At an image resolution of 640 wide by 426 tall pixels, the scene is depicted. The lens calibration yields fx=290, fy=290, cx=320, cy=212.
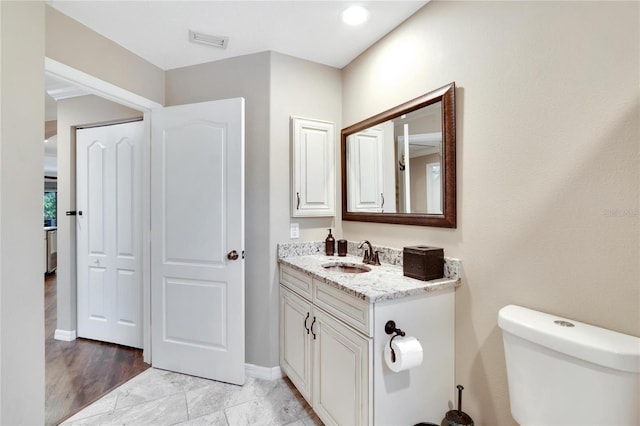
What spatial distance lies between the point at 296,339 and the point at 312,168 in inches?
49.7

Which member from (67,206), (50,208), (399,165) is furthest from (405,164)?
(50,208)

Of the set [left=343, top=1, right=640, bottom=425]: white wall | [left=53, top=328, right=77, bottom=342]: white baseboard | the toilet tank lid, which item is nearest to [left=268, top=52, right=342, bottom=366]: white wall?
[left=343, top=1, right=640, bottom=425]: white wall

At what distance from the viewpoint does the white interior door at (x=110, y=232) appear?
8.61ft

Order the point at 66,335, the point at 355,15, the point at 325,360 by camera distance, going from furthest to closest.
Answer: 1. the point at 66,335
2. the point at 355,15
3. the point at 325,360

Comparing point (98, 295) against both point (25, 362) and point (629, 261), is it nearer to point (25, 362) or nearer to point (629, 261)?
point (25, 362)

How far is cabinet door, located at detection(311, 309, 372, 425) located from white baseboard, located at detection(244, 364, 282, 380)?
59cm

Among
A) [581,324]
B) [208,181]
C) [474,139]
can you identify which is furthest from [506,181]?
[208,181]

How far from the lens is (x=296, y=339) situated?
1.95 meters

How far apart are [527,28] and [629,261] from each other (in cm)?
99

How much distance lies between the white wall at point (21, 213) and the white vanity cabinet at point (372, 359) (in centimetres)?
126

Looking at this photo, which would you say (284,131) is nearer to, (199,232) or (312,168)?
(312,168)

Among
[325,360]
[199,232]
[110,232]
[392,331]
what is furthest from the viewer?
[110,232]

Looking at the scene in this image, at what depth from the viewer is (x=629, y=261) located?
37.7 inches

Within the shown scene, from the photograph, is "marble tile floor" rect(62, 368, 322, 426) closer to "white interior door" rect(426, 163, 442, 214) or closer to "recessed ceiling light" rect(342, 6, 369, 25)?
"white interior door" rect(426, 163, 442, 214)
